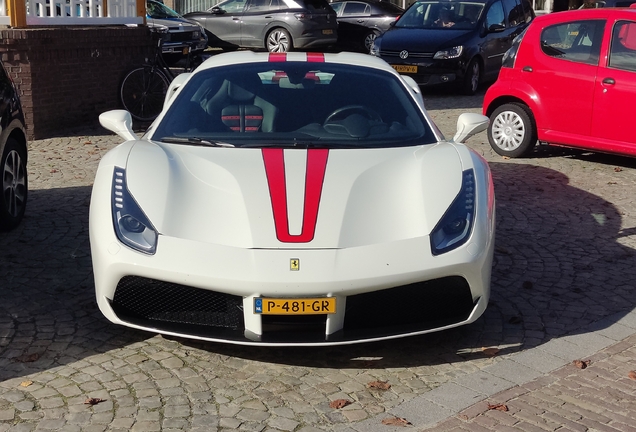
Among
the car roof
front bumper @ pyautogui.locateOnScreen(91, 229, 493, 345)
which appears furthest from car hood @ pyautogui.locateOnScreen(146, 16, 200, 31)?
front bumper @ pyautogui.locateOnScreen(91, 229, 493, 345)

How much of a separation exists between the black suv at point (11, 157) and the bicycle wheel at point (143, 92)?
18.2 feet

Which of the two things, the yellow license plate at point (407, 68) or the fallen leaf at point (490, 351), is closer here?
the fallen leaf at point (490, 351)

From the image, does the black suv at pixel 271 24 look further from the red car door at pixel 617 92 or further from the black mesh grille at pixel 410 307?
the black mesh grille at pixel 410 307

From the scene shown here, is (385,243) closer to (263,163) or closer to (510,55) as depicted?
(263,163)

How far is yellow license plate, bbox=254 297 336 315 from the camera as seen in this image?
4332mm

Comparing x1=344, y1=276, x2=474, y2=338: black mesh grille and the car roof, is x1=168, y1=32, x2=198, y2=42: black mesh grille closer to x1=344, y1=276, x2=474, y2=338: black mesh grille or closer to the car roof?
the car roof

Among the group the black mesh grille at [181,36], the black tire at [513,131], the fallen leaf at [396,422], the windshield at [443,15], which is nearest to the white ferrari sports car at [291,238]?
the fallen leaf at [396,422]

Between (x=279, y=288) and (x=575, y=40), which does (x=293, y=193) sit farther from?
(x=575, y=40)

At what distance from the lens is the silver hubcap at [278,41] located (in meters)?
23.7

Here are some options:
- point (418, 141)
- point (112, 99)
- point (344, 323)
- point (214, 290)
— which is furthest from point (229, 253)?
point (112, 99)

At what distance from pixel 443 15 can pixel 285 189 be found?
1297 cm

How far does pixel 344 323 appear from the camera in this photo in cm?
445

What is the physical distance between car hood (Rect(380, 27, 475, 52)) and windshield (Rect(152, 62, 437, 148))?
33.5 ft

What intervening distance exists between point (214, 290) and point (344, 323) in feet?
2.12
